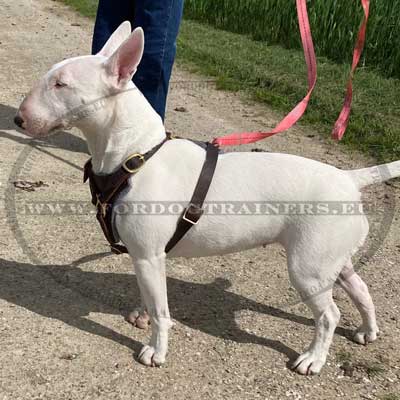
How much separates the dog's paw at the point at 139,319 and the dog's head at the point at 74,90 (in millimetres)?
1181

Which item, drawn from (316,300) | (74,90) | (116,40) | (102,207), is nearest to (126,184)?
(102,207)

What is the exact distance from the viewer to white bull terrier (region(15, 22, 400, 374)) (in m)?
2.79

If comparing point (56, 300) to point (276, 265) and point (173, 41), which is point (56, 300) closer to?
point (276, 265)

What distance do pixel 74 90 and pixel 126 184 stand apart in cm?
48

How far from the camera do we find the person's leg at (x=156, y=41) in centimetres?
471

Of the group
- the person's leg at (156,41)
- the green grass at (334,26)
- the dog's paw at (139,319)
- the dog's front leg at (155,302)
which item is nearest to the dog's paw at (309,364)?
the dog's front leg at (155,302)

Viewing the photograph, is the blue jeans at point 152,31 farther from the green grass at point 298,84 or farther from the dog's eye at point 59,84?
the green grass at point 298,84

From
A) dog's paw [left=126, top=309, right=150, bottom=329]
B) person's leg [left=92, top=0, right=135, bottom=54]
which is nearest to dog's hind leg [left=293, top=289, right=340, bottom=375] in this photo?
dog's paw [left=126, top=309, right=150, bottom=329]

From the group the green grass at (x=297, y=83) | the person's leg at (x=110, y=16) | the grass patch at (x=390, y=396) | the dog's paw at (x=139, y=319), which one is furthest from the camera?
the green grass at (x=297, y=83)

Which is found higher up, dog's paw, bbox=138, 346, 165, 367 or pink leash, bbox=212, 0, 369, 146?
pink leash, bbox=212, 0, 369, 146

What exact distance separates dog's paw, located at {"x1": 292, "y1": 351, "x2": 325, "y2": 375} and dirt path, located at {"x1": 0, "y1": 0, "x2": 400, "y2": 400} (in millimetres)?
37

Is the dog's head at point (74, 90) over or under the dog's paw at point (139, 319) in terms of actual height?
over

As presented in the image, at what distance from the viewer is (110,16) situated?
516 cm

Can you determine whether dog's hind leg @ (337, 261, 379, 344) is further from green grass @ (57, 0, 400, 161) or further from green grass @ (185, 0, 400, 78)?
green grass @ (185, 0, 400, 78)
